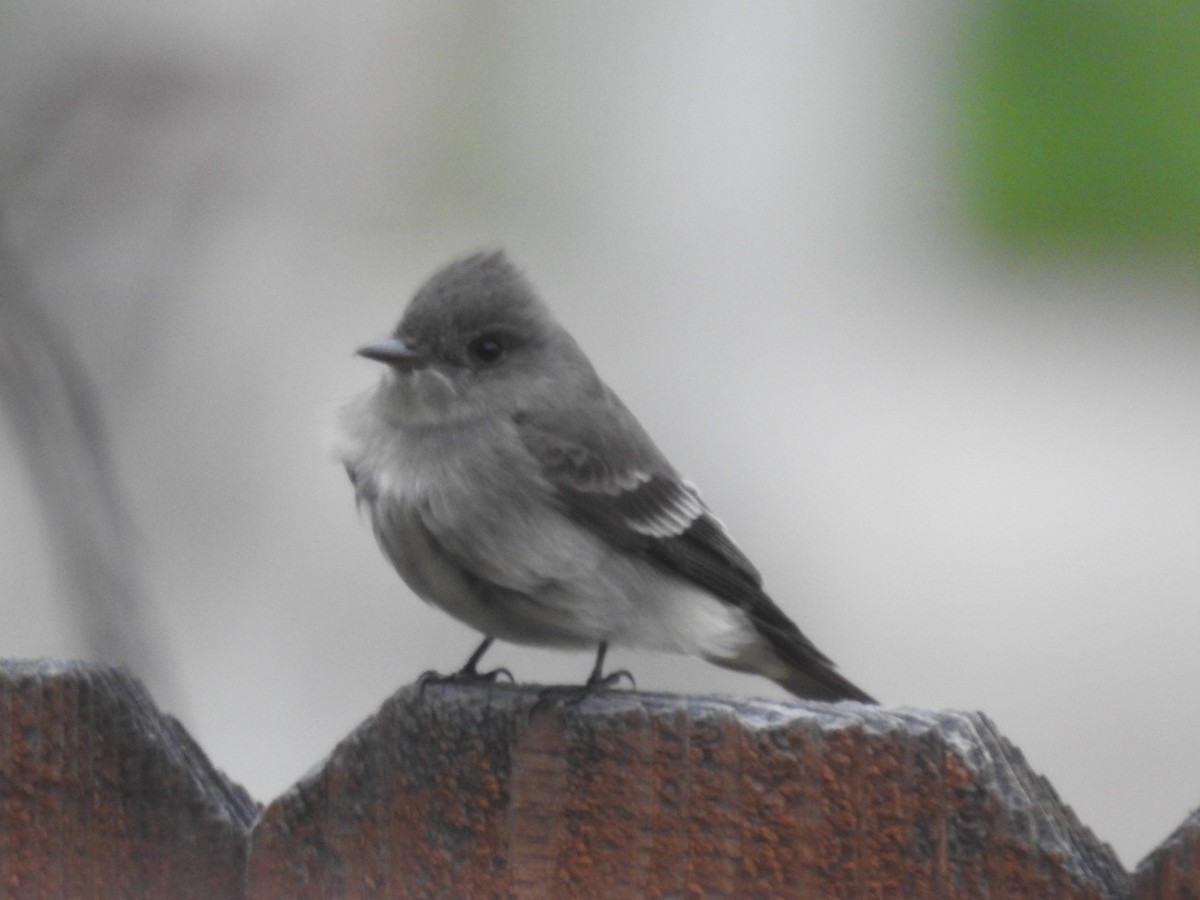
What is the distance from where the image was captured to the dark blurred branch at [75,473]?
2416 mm

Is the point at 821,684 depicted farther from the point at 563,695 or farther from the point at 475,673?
the point at 563,695

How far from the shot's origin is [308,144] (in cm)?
366

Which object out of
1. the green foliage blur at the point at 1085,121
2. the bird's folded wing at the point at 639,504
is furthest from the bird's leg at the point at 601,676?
the green foliage blur at the point at 1085,121

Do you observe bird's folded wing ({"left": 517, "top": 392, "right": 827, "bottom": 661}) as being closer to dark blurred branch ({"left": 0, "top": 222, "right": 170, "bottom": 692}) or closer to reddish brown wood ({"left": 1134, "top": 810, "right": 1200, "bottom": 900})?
dark blurred branch ({"left": 0, "top": 222, "right": 170, "bottom": 692})

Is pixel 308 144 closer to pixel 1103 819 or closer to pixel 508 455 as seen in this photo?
pixel 508 455

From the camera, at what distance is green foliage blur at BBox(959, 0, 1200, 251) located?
3596 mm

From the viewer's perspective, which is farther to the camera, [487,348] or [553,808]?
[487,348]

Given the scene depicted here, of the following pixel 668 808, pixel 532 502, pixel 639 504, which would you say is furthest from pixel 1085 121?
pixel 668 808

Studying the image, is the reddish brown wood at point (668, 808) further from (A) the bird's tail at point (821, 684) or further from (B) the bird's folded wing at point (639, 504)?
(A) the bird's tail at point (821, 684)

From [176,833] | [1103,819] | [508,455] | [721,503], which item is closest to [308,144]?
[508,455]

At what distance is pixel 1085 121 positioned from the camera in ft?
11.9

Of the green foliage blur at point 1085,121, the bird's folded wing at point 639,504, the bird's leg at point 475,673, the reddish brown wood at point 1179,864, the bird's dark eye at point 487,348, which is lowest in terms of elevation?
the bird's leg at point 475,673

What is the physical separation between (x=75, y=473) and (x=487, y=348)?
3.06 feet

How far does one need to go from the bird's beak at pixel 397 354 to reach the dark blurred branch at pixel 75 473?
26.6 inches
